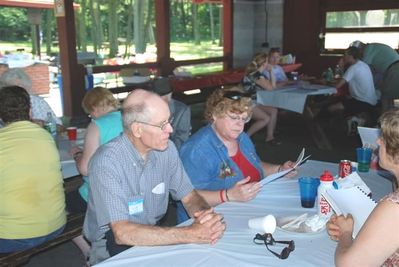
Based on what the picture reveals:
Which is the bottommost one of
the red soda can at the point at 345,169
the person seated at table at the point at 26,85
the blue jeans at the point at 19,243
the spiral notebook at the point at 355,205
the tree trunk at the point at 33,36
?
the blue jeans at the point at 19,243

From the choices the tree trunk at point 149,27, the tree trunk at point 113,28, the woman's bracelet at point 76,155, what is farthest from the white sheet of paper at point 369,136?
the tree trunk at point 149,27

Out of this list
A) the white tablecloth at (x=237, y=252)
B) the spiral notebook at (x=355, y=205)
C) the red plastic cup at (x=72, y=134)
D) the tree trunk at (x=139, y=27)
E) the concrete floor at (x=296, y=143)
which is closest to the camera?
the white tablecloth at (x=237, y=252)

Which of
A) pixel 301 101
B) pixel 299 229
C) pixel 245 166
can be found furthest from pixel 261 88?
pixel 299 229

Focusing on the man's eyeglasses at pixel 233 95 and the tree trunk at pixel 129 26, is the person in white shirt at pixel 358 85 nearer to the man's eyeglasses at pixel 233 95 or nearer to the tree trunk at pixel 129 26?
the man's eyeglasses at pixel 233 95

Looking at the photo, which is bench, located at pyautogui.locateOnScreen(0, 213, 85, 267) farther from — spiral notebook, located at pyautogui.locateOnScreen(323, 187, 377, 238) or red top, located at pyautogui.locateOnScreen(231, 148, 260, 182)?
spiral notebook, located at pyautogui.locateOnScreen(323, 187, 377, 238)

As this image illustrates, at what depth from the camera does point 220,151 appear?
2340 millimetres

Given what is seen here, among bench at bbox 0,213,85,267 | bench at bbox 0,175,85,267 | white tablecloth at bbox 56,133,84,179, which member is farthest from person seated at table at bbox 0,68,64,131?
bench at bbox 0,213,85,267

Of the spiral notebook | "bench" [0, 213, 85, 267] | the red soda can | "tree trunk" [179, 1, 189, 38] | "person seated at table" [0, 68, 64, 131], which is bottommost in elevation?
"bench" [0, 213, 85, 267]

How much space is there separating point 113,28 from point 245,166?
7.11 meters

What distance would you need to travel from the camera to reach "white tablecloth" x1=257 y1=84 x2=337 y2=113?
6.06 metres

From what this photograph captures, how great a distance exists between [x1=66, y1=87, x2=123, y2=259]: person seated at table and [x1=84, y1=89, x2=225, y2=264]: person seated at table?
67cm

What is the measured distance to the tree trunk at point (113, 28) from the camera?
8737 millimetres

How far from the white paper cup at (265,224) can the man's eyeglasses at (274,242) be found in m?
0.05

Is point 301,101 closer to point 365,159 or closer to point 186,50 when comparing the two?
point 365,159
